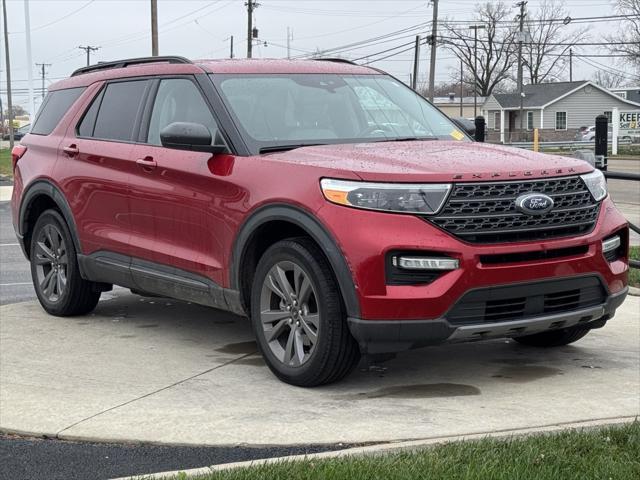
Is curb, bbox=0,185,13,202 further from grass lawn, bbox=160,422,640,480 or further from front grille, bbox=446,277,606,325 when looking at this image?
grass lawn, bbox=160,422,640,480

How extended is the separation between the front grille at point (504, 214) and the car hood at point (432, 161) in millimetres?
57

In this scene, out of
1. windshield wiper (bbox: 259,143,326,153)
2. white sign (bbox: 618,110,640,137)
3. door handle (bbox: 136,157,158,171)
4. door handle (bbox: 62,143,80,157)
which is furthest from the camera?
white sign (bbox: 618,110,640,137)

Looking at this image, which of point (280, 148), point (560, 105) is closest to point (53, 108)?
point (280, 148)

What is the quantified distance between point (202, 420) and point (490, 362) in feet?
6.60

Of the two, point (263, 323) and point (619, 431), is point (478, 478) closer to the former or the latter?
point (619, 431)

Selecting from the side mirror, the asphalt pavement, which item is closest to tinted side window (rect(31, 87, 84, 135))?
the side mirror

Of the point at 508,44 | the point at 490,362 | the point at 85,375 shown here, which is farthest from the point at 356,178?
the point at 508,44

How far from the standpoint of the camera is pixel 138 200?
21.9 feet

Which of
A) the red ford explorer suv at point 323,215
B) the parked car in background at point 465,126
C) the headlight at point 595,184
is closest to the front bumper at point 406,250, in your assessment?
the red ford explorer suv at point 323,215

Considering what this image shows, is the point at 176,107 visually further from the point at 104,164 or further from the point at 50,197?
the point at 50,197

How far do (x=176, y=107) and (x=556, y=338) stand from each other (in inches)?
115

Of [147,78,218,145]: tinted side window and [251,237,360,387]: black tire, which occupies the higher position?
[147,78,218,145]: tinted side window

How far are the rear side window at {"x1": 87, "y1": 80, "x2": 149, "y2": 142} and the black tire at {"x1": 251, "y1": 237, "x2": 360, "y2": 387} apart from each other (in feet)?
6.34

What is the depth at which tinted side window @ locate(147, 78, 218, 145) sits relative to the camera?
6.37m
